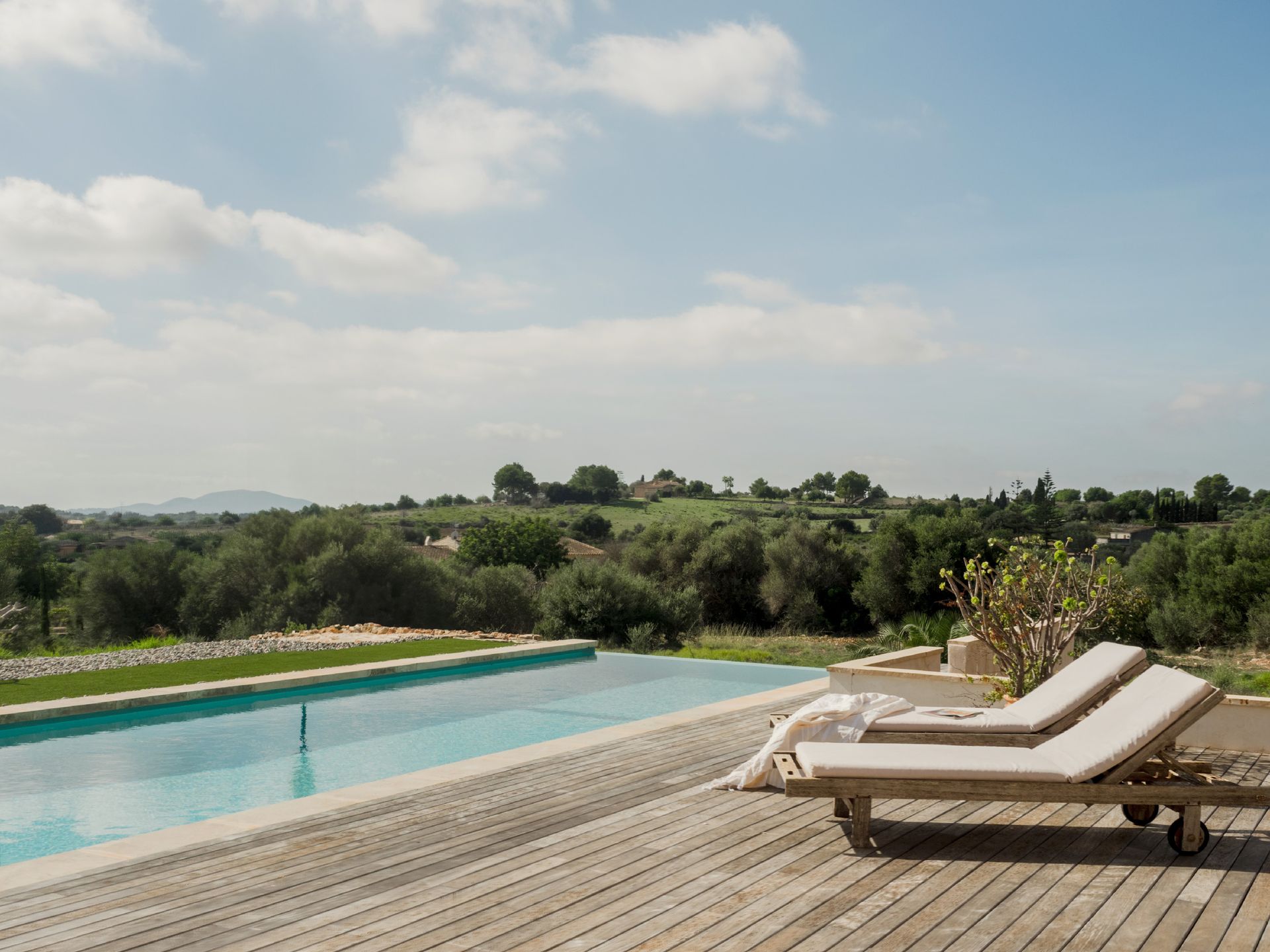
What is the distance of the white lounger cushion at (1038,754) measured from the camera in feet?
12.0

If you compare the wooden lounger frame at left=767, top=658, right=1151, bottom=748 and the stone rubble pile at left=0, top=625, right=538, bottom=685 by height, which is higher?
the wooden lounger frame at left=767, top=658, right=1151, bottom=748

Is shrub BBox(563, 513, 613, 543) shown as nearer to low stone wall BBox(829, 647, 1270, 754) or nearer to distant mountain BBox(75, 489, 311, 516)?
→ distant mountain BBox(75, 489, 311, 516)

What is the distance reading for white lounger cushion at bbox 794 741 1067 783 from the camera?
11.9ft

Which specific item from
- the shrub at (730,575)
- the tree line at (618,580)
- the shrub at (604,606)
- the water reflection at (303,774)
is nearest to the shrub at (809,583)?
the tree line at (618,580)

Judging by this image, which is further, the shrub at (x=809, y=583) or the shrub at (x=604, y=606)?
the shrub at (x=809, y=583)

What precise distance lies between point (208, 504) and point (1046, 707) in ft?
257

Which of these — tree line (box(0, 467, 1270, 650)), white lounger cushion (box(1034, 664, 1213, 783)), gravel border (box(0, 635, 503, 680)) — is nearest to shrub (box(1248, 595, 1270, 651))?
tree line (box(0, 467, 1270, 650))

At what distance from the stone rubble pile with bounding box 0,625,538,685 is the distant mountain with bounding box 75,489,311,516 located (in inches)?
396

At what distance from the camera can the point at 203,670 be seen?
1016 cm

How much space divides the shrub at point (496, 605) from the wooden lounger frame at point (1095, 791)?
15733 millimetres

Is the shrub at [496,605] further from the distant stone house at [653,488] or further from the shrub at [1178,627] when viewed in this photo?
the distant stone house at [653,488]

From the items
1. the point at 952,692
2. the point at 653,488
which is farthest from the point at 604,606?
the point at 653,488

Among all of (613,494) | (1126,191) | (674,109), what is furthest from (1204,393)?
(613,494)

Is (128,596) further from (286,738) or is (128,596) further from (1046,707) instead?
(1046,707)
